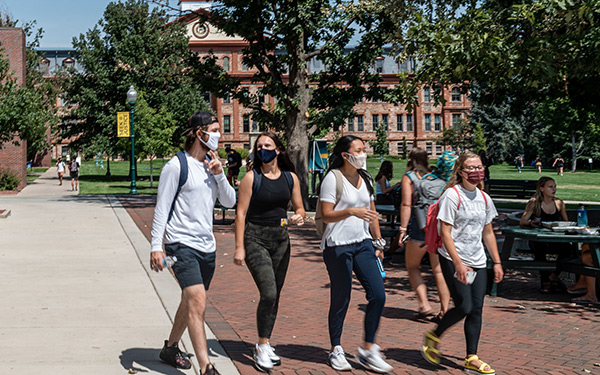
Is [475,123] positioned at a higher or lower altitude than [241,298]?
higher

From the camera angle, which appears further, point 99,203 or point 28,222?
point 99,203

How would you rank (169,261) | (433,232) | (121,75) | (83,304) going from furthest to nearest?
(121,75) < (83,304) < (433,232) < (169,261)

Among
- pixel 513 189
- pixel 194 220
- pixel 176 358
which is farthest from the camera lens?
pixel 513 189

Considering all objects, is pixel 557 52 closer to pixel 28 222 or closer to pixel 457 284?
pixel 457 284

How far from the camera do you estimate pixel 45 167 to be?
235ft

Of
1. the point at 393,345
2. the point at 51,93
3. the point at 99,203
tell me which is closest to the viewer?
the point at 393,345

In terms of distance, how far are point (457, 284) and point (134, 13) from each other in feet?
155

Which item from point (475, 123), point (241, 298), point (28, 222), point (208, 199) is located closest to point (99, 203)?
point (28, 222)

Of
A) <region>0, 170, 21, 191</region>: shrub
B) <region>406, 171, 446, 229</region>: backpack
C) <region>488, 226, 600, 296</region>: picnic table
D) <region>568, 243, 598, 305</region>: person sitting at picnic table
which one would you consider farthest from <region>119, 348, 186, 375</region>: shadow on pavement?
<region>0, 170, 21, 191</region>: shrub

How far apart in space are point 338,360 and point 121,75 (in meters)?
45.3

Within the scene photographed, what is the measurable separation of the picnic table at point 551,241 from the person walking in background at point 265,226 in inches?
151

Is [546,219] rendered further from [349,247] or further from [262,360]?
[262,360]

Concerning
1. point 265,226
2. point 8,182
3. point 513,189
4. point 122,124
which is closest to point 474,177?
point 265,226

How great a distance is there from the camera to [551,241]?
867 centimetres
